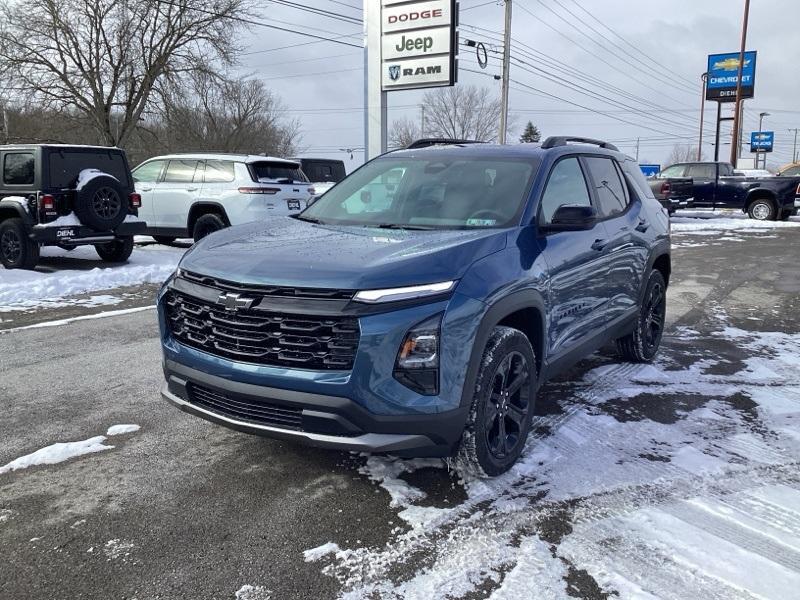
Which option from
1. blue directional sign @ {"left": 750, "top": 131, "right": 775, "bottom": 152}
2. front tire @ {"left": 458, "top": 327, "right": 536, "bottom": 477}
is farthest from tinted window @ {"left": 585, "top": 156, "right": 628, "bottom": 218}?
blue directional sign @ {"left": 750, "top": 131, "right": 775, "bottom": 152}

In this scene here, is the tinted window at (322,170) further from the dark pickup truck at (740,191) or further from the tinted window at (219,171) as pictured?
the dark pickup truck at (740,191)

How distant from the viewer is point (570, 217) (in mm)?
3715

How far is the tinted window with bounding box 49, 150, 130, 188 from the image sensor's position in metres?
9.91

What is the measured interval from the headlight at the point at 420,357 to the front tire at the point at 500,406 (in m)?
0.33

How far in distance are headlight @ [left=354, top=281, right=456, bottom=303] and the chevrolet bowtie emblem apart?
0.52m

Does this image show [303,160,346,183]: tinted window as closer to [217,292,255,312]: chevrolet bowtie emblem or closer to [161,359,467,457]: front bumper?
[217,292,255,312]: chevrolet bowtie emblem

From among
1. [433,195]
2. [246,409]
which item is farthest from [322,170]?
[246,409]

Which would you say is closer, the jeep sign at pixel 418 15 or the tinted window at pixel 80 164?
the tinted window at pixel 80 164

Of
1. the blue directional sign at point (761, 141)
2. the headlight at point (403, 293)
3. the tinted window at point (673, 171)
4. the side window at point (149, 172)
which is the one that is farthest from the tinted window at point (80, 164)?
the blue directional sign at point (761, 141)

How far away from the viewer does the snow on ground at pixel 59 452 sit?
3572 mm

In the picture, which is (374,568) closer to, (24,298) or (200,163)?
(24,298)

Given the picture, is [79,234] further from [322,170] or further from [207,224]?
[322,170]

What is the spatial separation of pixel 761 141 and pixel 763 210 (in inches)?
2546

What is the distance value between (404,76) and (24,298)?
1335 cm
